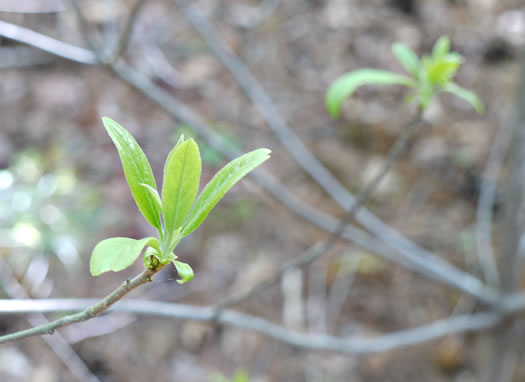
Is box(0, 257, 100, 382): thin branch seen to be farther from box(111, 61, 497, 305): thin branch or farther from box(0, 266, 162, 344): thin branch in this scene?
box(0, 266, 162, 344): thin branch

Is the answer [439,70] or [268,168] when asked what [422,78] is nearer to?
[439,70]

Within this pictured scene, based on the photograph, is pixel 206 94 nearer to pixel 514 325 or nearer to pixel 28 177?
pixel 28 177

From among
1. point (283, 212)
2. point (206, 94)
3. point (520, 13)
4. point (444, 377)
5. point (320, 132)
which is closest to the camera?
point (444, 377)

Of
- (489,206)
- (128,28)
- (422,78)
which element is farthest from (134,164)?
(489,206)

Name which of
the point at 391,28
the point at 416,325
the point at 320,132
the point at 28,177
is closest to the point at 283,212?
the point at 320,132

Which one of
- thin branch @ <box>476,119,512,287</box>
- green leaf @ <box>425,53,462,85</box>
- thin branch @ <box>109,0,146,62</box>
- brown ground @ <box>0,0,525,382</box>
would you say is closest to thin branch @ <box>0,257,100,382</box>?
brown ground @ <box>0,0,525,382</box>

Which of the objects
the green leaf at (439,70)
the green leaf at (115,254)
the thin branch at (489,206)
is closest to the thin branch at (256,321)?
the thin branch at (489,206)

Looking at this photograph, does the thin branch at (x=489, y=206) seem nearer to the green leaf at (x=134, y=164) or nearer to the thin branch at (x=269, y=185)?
the thin branch at (x=269, y=185)
